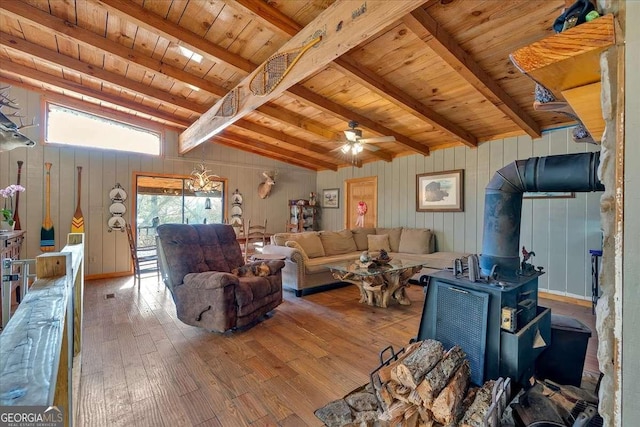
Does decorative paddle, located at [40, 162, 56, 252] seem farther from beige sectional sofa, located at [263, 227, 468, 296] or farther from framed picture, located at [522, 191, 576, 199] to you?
framed picture, located at [522, 191, 576, 199]

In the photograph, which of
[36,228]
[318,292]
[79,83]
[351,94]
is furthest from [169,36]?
[36,228]

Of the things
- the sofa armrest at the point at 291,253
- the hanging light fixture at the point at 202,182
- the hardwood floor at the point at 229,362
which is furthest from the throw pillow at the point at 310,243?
the hanging light fixture at the point at 202,182

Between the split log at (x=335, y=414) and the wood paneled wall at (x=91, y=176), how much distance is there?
5.19m

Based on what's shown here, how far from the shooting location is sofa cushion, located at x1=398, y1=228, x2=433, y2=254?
511 centimetres

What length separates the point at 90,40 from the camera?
301 cm

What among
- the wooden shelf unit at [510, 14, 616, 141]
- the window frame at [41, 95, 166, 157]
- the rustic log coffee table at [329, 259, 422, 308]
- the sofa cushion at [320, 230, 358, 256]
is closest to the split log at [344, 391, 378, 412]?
the rustic log coffee table at [329, 259, 422, 308]

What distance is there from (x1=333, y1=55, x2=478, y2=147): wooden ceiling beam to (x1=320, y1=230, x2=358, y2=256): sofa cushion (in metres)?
2.45

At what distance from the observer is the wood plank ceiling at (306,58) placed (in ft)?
7.34

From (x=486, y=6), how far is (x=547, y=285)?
3827mm

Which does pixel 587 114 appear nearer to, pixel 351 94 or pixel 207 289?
pixel 207 289

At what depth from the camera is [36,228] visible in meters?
4.62

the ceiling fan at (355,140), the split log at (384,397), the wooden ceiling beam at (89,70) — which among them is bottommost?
the split log at (384,397)

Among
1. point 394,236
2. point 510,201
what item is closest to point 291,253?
point 394,236

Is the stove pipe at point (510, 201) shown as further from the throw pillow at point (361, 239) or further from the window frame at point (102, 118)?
the window frame at point (102, 118)
